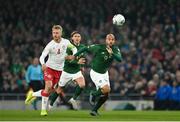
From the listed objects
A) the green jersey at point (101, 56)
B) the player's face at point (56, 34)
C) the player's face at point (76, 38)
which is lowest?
the green jersey at point (101, 56)

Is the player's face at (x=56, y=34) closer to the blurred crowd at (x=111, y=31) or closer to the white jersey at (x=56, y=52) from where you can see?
the white jersey at (x=56, y=52)

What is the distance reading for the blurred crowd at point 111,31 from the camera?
29.8 meters

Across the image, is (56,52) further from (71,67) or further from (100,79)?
(71,67)

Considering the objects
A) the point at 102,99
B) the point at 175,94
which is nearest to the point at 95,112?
the point at 102,99

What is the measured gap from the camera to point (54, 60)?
20.8 meters

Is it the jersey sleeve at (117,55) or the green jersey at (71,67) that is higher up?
the jersey sleeve at (117,55)

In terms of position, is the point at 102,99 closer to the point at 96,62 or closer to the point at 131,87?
the point at 96,62

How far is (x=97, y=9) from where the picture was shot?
1425 inches

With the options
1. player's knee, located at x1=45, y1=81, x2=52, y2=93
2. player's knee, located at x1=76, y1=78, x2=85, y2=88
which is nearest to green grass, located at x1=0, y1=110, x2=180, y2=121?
player's knee, located at x1=45, y1=81, x2=52, y2=93

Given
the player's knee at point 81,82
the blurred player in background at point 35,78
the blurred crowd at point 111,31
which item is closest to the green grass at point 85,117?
the player's knee at point 81,82

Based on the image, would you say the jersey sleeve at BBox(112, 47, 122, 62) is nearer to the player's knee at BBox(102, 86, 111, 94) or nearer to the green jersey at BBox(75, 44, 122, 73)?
the green jersey at BBox(75, 44, 122, 73)

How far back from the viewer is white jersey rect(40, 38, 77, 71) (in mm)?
20266

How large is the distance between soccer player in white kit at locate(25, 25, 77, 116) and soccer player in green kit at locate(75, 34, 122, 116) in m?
0.64

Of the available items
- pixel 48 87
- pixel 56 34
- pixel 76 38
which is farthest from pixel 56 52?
pixel 76 38
